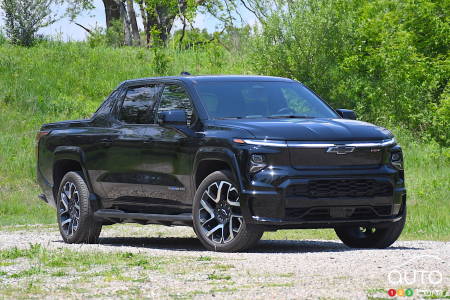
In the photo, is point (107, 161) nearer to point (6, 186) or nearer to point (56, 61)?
point (6, 186)

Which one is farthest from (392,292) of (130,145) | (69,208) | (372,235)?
(69,208)

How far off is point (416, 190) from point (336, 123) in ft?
41.3

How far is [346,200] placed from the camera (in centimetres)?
1033

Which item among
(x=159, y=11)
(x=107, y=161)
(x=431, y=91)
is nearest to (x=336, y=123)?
(x=107, y=161)

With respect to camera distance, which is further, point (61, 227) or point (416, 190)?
point (416, 190)

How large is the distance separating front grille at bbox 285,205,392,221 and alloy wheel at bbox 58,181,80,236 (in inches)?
138

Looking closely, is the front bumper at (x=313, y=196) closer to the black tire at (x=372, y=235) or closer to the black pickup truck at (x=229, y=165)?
the black pickup truck at (x=229, y=165)

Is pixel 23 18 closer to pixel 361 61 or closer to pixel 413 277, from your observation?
pixel 361 61

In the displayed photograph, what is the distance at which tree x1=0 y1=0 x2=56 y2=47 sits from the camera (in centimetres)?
3959

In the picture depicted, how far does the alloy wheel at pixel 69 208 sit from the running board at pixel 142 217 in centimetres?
41

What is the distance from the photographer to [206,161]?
35.6 ft

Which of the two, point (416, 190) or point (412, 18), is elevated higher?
point (412, 18)

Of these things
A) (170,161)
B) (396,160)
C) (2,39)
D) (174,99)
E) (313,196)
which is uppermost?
(2,39)

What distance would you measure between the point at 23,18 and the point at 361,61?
1319cm
